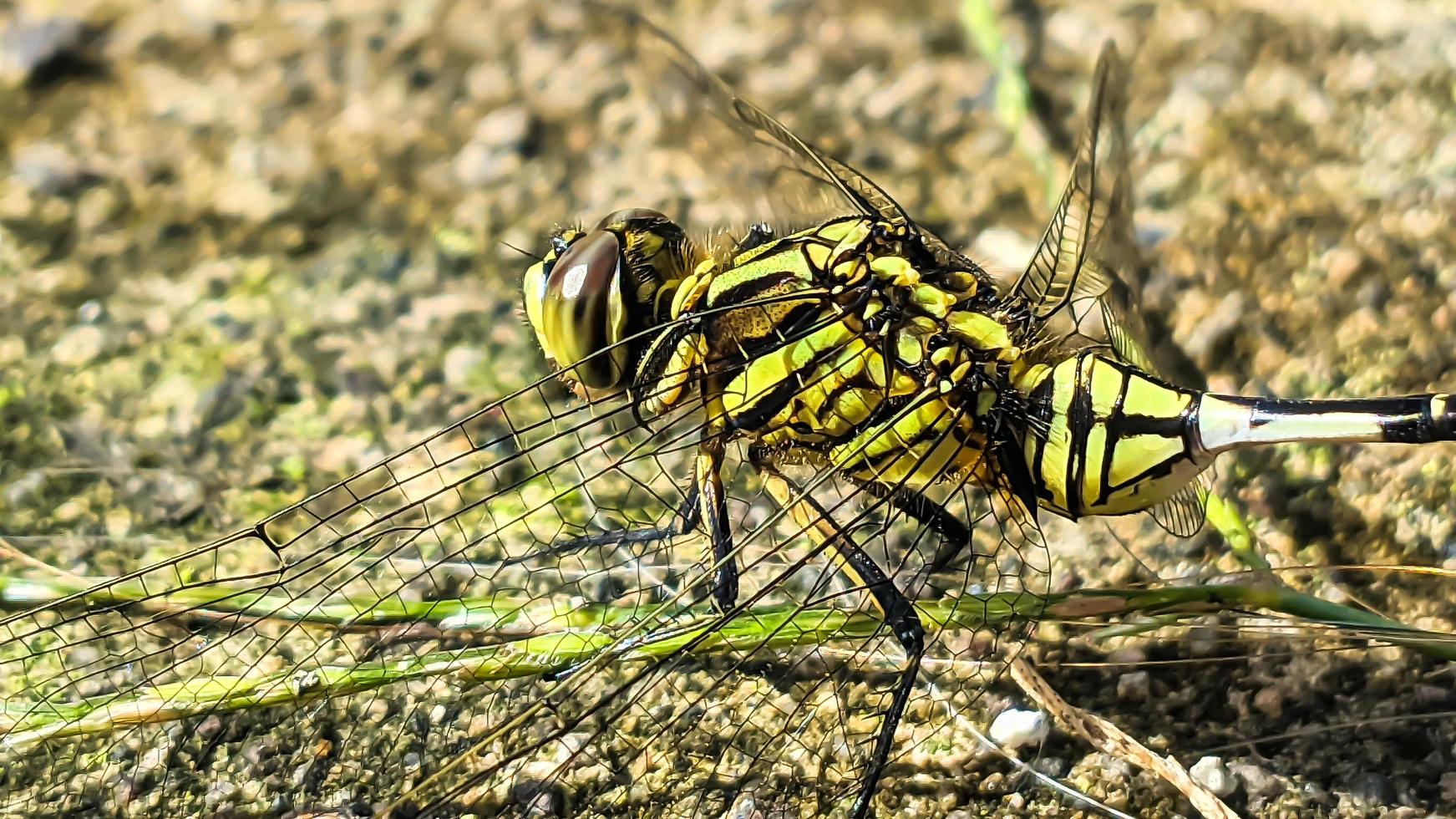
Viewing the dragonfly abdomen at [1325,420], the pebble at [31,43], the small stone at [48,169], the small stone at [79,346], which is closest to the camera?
the dragonfly abdomen at [1325,420]

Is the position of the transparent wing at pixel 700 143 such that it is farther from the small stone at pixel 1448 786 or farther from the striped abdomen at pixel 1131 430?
the small stone at pixel 1448 786

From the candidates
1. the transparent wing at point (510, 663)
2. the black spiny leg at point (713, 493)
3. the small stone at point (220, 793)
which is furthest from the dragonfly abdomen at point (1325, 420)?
the small stone at point (220, 793)

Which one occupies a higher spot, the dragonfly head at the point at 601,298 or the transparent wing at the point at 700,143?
the transparent wing at the point at 700,143

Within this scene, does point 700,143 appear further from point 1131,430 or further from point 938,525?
point 1131,430

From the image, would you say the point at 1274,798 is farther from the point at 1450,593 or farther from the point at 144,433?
the point at 144,433

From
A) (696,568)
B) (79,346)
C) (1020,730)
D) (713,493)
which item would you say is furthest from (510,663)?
(79,346)

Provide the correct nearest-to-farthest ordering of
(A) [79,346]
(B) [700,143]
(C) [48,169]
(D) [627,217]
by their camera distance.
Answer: (D) [627,217] < (B) [700,143] < (A) [79,346] < (C) [48,169]

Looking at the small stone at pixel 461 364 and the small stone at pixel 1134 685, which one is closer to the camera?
the small stone at pixel 1134 685

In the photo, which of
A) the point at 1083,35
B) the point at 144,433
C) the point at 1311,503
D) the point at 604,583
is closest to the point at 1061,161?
the point at 1083,35
